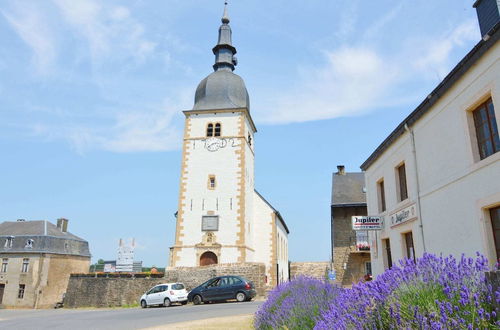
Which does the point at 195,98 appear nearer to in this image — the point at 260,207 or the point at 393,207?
the point at 260,207

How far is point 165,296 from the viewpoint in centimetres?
1814

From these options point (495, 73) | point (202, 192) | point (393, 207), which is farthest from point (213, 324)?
point (202, 192)

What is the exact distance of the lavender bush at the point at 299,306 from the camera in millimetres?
5376

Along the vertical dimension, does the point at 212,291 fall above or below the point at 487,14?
below

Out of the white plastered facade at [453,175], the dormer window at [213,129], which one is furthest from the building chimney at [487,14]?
→ the dormer window at [213,129]

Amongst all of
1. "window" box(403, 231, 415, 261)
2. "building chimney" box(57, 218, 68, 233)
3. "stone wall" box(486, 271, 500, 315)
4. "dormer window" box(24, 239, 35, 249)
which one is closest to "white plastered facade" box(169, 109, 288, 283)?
"window" box(403, 231, 415, 261)

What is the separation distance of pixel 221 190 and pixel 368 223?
15.1 metres

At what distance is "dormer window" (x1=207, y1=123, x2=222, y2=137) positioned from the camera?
28.3 metres

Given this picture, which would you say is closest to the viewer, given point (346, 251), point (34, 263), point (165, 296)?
point (165, 296)

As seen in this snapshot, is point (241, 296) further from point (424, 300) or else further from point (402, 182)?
point (424, 300)

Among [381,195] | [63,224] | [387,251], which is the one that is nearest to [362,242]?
[381,195]

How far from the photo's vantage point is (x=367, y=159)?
14820 millimetres

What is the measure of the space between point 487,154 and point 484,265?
498 centimetres

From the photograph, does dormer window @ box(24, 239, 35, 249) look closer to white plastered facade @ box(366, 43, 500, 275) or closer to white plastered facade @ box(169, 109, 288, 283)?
white plastered facade @ box(169, 109, 288, 283)
